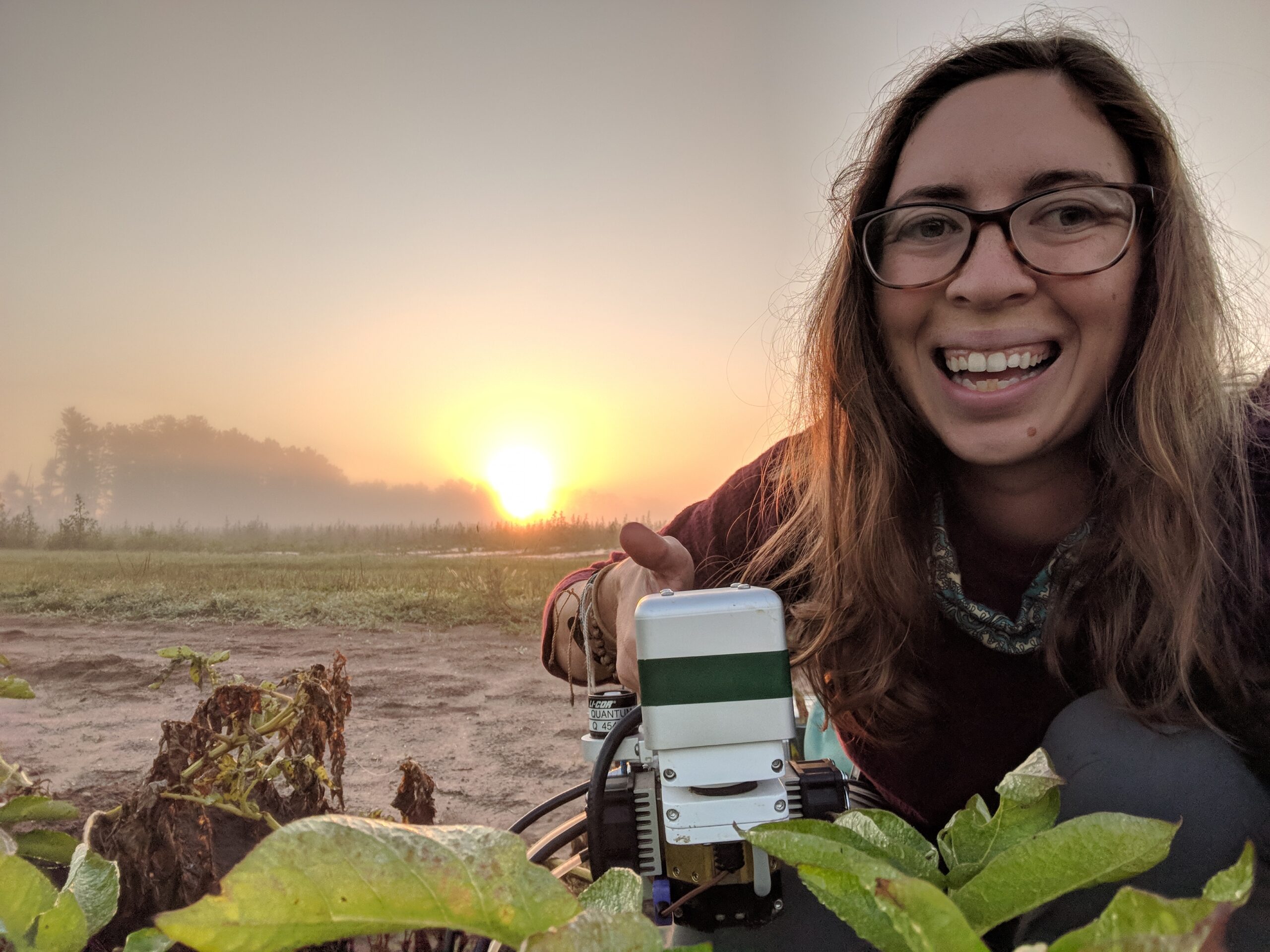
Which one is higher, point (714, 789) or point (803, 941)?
point (714, 789)

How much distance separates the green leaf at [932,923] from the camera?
0.79ft

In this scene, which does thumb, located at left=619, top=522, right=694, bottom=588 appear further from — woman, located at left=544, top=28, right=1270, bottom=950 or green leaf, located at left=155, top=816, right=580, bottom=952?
green leaf, located at left=155, top=816, right=580, bottom=952

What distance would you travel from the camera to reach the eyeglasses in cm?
122

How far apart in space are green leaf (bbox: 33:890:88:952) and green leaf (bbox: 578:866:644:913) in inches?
8.1

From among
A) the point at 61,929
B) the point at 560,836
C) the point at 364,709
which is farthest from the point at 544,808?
the point at 364,709

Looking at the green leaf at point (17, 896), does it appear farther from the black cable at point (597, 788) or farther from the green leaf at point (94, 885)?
the black cable at point (597, 788)

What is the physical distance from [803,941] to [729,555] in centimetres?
84

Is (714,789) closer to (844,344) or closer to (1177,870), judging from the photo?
(1177,870)

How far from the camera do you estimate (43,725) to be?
3.64m

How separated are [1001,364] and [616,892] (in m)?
1.16

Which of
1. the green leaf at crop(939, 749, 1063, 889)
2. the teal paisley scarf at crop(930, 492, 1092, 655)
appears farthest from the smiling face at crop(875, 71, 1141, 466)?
the green leaf at crop(939, 749, 1063, 889)

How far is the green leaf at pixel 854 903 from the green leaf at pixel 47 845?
1008 millimetres

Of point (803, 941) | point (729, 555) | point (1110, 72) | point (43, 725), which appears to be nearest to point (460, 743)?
point (43, 725)

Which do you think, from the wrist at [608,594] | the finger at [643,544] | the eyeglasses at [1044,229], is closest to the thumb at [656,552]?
the finger at [643,544]
